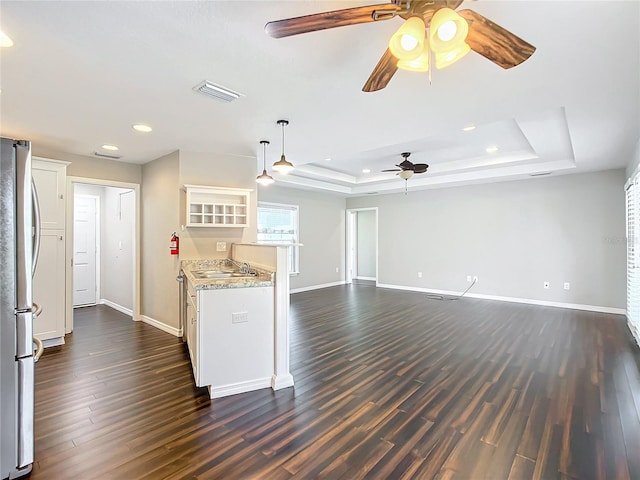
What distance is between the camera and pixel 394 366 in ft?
11.1

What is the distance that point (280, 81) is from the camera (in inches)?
98.7

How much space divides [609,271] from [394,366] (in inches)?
198

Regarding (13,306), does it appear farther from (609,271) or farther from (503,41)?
(609,271)

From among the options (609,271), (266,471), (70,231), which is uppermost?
(70,231)

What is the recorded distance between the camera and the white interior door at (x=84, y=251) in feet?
20.7

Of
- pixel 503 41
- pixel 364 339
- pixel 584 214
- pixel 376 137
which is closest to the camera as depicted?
pixel 503 41

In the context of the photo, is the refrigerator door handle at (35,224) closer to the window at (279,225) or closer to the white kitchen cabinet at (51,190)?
the white kitchen cabinet at (51,190)

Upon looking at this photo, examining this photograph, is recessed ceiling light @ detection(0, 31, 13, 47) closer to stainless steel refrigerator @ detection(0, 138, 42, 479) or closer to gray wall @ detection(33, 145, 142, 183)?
stainless steel refrigerator @ detection(0, 138, 42, 479)

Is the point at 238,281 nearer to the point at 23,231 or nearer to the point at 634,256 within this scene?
the point at 23,231

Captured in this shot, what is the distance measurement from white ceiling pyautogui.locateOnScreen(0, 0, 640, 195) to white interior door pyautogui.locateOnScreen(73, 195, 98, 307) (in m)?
2.32

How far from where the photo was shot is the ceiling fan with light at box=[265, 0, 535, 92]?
1.44 metres

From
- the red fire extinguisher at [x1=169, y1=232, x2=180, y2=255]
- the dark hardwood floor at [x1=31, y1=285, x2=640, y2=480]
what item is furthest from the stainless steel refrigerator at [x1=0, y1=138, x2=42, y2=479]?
the red fire extinguisher at [x1=169, y1=232, x2=180, y2=255]

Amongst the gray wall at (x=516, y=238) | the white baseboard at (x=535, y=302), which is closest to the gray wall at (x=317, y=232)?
the gray wall at (x=516, y=238)

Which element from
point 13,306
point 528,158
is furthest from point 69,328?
point 528,158
